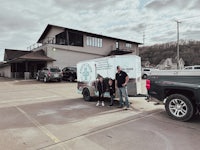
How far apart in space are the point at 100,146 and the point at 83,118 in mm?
2174

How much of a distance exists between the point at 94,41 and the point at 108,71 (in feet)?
73.0

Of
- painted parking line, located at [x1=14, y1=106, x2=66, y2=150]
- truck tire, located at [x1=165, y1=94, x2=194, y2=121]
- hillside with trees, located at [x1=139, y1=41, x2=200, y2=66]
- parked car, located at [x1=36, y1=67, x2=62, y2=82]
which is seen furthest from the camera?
hillside with trees, located at [x1=139, y1=41, x2=200, y2=66]

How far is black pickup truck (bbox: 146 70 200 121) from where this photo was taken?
5.00 metres

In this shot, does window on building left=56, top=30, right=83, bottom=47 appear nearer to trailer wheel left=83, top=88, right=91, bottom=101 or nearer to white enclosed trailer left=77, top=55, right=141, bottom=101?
white enclosed trailer left=77, top=55, right=141, bottom=101

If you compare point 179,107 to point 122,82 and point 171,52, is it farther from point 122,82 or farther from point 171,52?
point 171,52

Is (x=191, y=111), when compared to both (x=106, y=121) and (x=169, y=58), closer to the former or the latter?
(x=106, y=121)

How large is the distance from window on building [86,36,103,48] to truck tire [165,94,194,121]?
2367 cm

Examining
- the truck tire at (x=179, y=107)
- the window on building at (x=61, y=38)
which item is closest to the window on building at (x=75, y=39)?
the window on building at (x=61, y=38)

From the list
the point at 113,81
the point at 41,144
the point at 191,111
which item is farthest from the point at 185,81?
the point at 41,144

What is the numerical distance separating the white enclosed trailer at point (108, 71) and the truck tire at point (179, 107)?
6.73 ft

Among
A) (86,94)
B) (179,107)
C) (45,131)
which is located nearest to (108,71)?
(86,94)

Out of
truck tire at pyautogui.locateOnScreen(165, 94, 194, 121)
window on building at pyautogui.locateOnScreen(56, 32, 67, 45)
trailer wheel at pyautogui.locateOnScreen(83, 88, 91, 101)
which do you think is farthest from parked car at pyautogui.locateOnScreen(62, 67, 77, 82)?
truck tire at pyautogui.locateOnScreen(165, 94, 194, 121)

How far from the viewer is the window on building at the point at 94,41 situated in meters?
28.1

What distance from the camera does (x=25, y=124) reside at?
5.22 m
